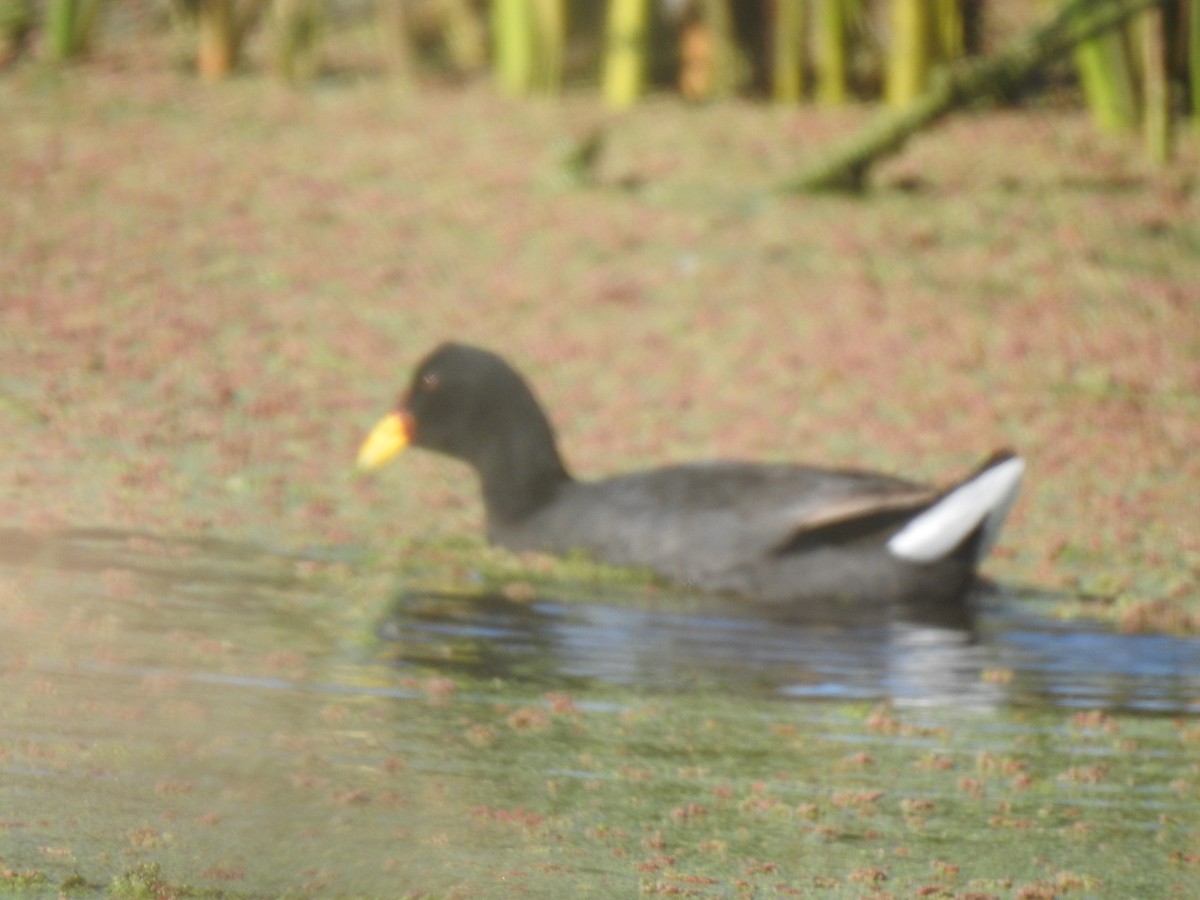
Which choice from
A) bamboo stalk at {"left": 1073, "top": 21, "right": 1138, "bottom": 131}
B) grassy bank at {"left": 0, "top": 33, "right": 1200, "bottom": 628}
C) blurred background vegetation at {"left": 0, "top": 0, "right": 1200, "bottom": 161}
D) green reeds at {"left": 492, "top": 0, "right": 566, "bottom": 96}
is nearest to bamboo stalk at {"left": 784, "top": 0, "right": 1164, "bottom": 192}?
grassy bank at {"left": 0, "top": 33, "right": 1200, "bottom": 628}

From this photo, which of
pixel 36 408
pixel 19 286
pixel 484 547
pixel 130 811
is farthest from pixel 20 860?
pixel 19 286

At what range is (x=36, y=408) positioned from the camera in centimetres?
589

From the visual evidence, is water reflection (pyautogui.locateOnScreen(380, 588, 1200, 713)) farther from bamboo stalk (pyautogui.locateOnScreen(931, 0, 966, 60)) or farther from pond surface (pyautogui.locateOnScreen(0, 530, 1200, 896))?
bamboo stalk (pyautogui.locateOnScreen(931, 0, 966, 60))

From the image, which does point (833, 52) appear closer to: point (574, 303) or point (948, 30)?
point (948, 30)

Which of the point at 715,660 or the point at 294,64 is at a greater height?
the point at 294,64

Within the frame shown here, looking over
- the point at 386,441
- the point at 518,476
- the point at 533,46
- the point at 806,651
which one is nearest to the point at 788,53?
the point at 533,46

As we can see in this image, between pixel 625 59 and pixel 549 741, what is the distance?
20.2 ft

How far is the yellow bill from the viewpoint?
18.1ft

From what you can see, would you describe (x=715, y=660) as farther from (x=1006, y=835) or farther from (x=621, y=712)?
(x=1006, y=835)

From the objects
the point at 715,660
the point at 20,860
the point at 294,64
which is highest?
the point at 294,64

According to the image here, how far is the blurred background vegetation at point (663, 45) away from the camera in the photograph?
28.5ft

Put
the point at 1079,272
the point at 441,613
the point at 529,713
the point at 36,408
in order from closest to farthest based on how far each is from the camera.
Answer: the point at 529,713 → the point at 441,613 → the point at 36,408 → the point at 1079,272

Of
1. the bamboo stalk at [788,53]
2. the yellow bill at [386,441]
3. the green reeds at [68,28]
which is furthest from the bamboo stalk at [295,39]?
the yellow bill at [386,441]

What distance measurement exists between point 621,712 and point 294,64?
21.4 feet
